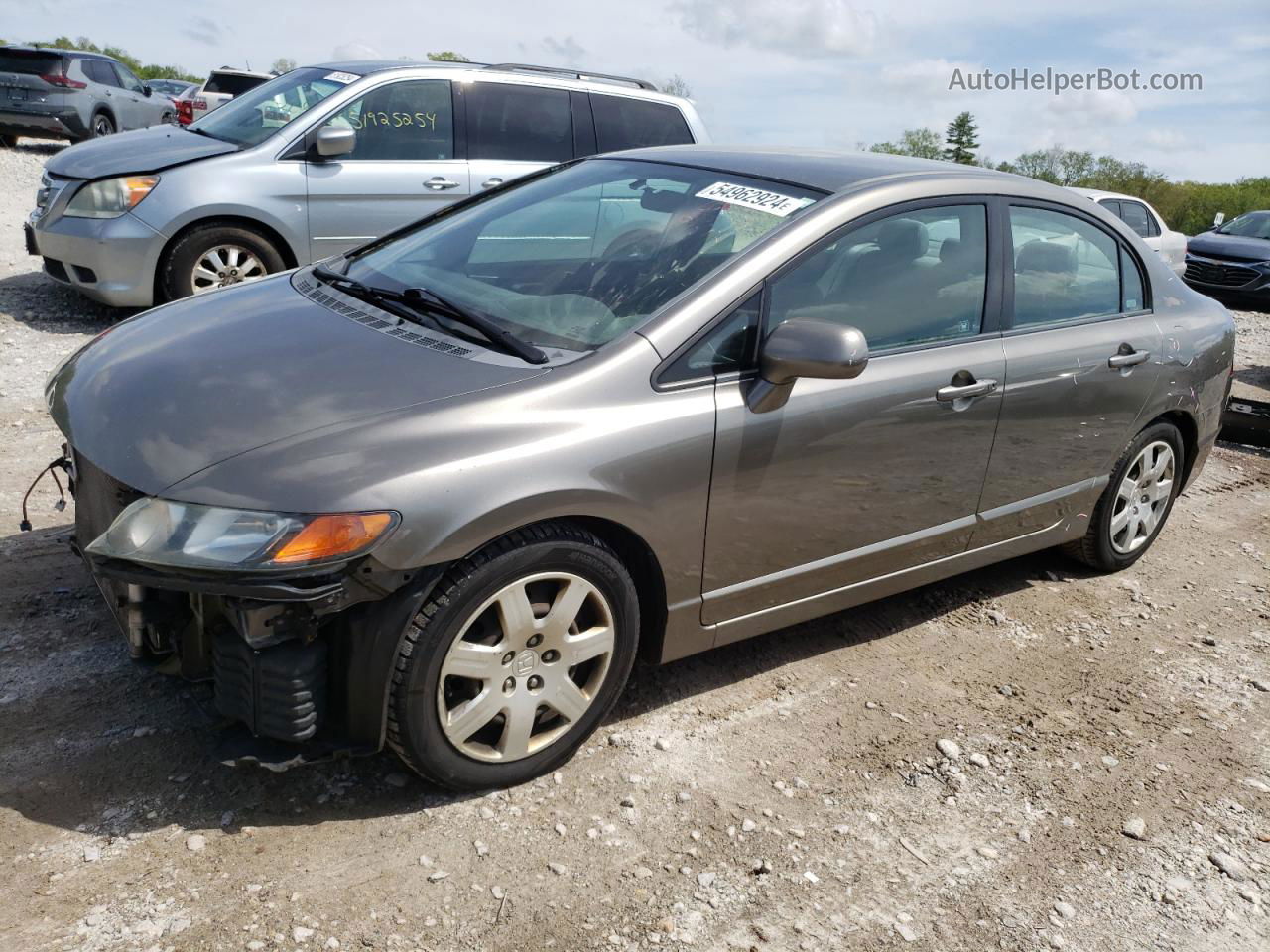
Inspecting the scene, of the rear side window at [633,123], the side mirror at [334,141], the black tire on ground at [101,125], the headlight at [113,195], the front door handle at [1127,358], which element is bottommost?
the front door handle at [1127,358]

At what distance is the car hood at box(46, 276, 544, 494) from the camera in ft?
9.07

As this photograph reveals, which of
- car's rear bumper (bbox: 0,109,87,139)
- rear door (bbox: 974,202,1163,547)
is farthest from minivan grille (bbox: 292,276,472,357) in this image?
car's rear bumper (bbox: 0,109,87,139)

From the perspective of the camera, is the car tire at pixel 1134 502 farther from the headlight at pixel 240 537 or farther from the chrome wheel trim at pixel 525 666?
the headlight at pixel 240 537

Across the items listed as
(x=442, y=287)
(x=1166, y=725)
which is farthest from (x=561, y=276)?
(x=1166, y=725)

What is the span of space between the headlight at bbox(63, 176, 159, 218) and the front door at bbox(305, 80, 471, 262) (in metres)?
1.02

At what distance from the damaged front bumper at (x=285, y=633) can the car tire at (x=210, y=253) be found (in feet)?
16.1

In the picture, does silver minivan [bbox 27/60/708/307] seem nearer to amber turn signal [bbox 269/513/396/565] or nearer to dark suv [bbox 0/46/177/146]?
amber turn signal [bbox 269/513/396/565]

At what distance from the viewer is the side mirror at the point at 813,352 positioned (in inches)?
121

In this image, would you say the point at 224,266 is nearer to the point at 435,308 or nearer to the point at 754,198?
the point at 435,308

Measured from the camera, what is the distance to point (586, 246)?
11.8 ft

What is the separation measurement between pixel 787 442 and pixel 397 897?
63.6 inches

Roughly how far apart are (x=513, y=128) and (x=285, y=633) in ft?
20.1

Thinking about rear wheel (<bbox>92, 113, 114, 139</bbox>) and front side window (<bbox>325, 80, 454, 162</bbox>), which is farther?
rear wheel (<bbox>92, 113, 114, 139</bbox>)

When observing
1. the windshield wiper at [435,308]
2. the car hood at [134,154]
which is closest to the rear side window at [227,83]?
the car hood at [134,154]
